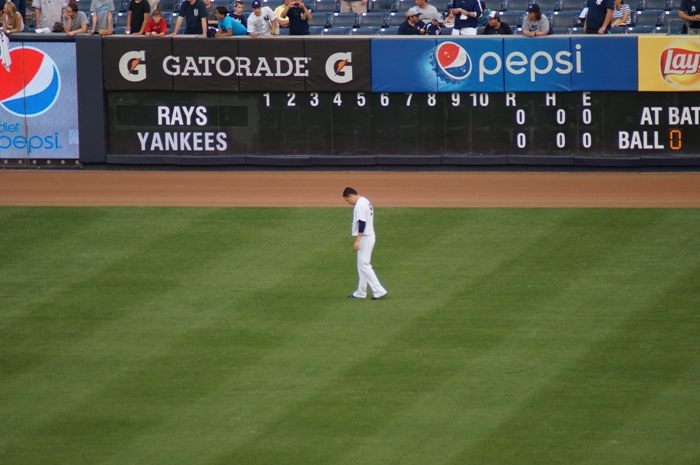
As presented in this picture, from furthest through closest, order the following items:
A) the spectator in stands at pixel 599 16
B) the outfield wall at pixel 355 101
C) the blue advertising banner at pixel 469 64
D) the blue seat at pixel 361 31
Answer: the blue seat at pixel 361 31 → the spectator in stands at pixel 599 16 → the blue advertising banner at pixel 469 64 → the outfield wall at pixel 355 101

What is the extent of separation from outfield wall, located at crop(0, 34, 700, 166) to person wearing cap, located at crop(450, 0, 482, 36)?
4.30 feet

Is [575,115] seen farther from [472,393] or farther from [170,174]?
[472,393]

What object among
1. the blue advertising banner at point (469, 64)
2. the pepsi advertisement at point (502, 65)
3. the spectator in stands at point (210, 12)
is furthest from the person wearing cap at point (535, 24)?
the spectator in stands at point (210, 12)

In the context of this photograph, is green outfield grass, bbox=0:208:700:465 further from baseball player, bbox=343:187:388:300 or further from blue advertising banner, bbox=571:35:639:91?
blue advertising banner, bbox=571:35:639:91

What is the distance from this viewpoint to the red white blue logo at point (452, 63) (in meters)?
20.9

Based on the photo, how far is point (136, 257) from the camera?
54.3 feet

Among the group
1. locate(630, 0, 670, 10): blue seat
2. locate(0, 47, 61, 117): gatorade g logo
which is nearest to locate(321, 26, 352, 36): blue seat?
locate(0, 47, 61, 117): gatorade g logo

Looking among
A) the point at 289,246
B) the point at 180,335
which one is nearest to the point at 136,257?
the point at 289,246

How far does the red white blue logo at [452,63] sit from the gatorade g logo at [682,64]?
11.7 feet

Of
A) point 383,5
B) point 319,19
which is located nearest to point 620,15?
point 383,5

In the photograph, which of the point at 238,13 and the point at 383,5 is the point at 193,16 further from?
the point at 383,5

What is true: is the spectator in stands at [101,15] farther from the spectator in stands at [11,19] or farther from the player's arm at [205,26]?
the player's arm at [205,26]

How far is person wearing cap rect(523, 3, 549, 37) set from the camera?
21.0 m

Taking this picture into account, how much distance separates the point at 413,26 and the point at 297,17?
7.57 feet
